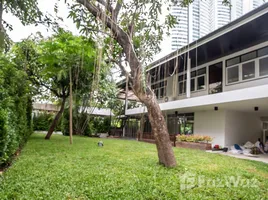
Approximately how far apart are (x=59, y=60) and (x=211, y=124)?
8.82 m

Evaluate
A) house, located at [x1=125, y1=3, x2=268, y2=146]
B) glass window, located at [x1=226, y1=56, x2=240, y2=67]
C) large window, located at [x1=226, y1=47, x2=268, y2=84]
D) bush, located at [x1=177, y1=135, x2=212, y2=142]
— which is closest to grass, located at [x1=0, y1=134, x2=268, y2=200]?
house, located at [x1=125, y1=3, x2=268, y2=146]

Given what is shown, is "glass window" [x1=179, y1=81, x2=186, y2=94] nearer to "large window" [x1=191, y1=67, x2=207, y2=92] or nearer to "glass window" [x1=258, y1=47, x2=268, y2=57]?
"large window" [x1=191, y1=67, x2=207, y2=92]

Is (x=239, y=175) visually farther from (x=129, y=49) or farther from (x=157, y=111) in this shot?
(x=129, y=49)

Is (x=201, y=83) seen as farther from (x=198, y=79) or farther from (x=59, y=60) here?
(x=59, y=60)

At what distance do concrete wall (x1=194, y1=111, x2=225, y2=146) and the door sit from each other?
1.29 m

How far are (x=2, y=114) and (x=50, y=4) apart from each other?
3.45m

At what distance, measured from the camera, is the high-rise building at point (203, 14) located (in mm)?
6250

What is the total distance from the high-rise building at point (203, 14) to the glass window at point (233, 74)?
15.3 feet

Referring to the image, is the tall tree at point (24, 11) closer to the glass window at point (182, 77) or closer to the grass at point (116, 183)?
the grass at point (116, 183)

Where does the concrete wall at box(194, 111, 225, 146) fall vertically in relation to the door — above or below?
below

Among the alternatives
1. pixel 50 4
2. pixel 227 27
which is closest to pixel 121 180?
pixel 50 4

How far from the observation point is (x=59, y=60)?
10.1m

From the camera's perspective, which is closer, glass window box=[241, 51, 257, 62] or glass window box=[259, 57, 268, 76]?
glass window box=[259, 57, 268, 76]

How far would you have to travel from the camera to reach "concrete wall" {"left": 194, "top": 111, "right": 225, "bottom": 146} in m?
12.0
